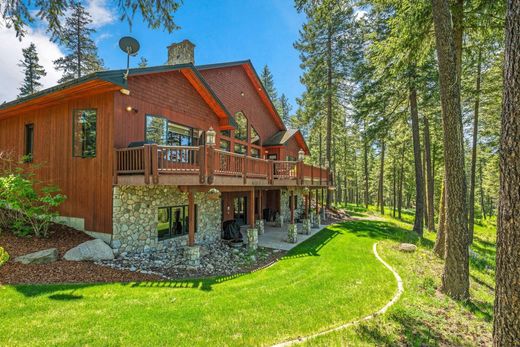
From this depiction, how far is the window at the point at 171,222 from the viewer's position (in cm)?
904

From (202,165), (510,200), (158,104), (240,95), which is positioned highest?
(240,95)

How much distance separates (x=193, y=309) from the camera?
482 centimetres

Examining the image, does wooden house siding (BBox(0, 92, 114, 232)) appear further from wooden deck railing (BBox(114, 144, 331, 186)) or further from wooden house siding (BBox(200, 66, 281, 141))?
wooden house siding (BBox(200, 66, 281, 141))

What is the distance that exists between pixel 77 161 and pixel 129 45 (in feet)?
13.5

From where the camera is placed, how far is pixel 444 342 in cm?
414

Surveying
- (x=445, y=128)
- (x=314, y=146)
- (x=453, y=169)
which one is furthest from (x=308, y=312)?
(x=314, y=146)

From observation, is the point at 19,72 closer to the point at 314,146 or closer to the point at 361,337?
the point at 314,146

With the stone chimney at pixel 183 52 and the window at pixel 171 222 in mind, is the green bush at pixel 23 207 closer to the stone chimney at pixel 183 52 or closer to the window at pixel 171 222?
the window at pixel 171 222

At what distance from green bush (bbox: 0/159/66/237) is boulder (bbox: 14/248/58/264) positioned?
1531 millimetres

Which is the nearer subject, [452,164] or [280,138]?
[452,164]

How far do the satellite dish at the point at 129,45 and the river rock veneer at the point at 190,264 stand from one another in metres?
6.11

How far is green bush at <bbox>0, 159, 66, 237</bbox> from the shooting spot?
7.29m

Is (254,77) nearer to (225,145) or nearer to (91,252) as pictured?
(225,145)

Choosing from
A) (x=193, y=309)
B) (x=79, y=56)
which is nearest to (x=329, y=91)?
(x=193, y=309)
